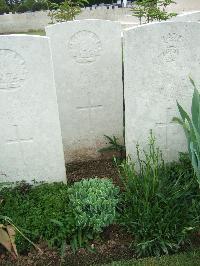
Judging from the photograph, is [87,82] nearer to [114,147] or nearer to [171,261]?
[114,147]

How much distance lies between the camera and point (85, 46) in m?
3.67

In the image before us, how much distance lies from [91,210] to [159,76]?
1.25 metres

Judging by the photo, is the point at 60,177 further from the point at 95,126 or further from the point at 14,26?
the point at 14,26

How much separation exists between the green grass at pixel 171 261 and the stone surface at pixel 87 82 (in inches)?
66.6

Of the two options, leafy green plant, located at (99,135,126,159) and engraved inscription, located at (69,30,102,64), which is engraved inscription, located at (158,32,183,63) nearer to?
engraved inscription, located at (69,30,102,64)

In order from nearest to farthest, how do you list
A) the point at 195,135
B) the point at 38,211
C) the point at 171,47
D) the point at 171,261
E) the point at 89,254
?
the point at 195,135 → the point at 171,261 → the point at 89,254 → the point at 38,211 → the point at 171,47

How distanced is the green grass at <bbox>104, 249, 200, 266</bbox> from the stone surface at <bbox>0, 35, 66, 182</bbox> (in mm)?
1115

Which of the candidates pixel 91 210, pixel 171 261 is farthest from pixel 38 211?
pixel 171 261

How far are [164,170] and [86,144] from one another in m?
1.18

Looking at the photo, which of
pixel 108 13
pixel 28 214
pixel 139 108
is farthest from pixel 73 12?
pixel 108 13

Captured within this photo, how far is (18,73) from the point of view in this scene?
118 inches

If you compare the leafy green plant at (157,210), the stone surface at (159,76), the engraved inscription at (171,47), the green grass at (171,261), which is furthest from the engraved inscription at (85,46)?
the green grass at (171,261)

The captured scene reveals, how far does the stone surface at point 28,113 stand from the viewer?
293cm

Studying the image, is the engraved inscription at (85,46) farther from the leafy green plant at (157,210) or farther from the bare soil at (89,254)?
the bare soil at (89,254)
